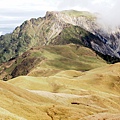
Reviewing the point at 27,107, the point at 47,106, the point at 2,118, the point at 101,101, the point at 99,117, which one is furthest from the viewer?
the point at 101,101

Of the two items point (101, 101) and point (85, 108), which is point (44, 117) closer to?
point (85, 108)

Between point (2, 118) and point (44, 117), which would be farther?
point (44, 117)

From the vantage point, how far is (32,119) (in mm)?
90812

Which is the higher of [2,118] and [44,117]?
[2,118]

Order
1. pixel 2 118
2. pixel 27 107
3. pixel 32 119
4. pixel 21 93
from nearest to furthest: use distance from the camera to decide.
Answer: pixel 2 118 < pixel 32 119 < pixel 27 107 < pixel 21 93

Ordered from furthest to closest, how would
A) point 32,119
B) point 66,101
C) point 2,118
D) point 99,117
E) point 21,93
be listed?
point 66,101 → point 21,93 → point 32,119 → point 99,117 → point 2,118

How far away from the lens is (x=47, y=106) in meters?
104

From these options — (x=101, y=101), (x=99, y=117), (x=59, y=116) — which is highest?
(x=99, y=117)

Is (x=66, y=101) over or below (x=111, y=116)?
below

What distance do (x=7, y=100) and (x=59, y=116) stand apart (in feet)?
60.2

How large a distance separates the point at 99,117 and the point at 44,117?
21621 mm

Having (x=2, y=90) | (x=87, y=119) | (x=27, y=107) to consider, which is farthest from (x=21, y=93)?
(x=87, y=119)

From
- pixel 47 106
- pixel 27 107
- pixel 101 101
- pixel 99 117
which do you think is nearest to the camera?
pixel 99 117

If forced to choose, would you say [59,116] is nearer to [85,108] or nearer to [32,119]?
[32,119]
